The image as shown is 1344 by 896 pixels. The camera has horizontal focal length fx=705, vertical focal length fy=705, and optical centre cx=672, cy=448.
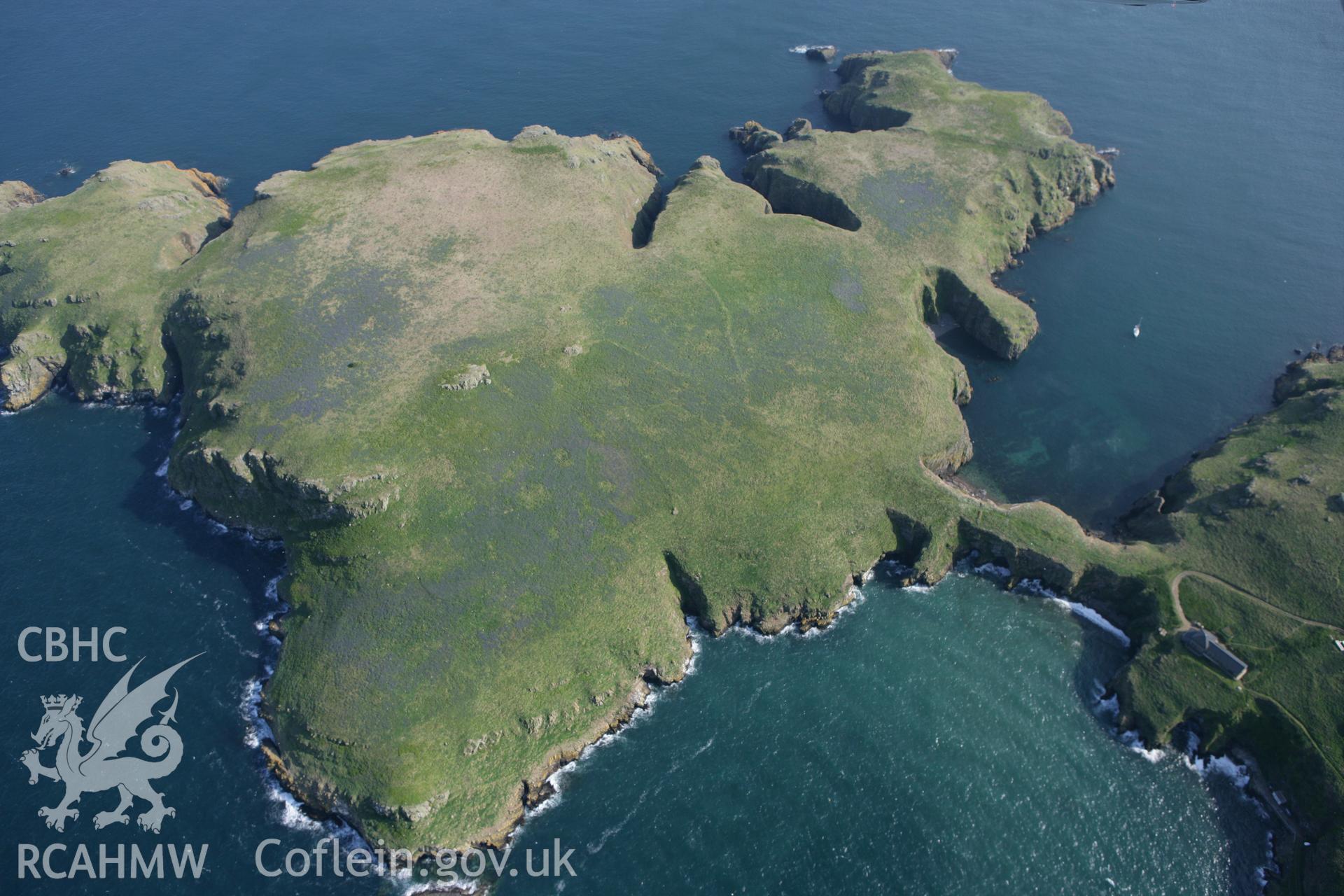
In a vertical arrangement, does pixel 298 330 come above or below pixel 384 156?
below

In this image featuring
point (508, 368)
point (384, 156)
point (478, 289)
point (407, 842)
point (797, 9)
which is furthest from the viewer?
point (797, 9)

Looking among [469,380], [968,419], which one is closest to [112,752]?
[469,380]

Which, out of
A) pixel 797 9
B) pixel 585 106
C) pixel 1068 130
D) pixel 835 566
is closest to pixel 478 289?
pixel 835 566

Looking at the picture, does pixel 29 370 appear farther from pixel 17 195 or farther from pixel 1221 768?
pixel 1221 768

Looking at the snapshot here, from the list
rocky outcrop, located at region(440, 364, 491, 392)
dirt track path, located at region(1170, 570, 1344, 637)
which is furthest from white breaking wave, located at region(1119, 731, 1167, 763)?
rocky outcrop, located at region(440, 364, 491, 392)

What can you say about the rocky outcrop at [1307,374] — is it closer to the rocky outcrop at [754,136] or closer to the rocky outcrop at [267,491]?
the rocky outcrop at [754,136]

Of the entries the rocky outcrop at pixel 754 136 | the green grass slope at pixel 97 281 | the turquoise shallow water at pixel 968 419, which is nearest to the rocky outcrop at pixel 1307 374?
the turquoise shallow water at pixel 968 419

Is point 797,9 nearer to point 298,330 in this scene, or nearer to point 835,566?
point 298,330
